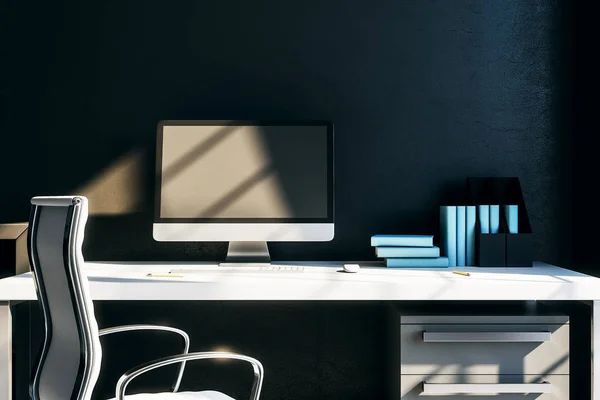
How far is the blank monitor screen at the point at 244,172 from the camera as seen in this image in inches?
107

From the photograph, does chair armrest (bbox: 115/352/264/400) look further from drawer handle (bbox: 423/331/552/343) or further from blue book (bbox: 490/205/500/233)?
blue book (bbox: 490/205/500/233)

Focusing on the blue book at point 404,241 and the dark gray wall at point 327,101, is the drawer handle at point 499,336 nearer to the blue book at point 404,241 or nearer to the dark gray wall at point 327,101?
the blue book at point 404,241

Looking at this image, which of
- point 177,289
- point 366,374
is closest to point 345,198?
point 366,374

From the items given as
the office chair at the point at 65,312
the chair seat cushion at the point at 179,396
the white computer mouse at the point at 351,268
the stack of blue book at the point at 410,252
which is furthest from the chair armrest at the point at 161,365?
the stack of blue book at the point at 410,252

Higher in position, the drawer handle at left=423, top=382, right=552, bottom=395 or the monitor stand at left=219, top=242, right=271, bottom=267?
the monitor stand at left=219, top=242, right=271, bottom=267

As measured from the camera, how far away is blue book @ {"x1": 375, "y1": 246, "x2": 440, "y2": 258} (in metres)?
2.69

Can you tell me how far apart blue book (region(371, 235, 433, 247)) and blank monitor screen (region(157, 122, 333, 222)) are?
0.25 metres

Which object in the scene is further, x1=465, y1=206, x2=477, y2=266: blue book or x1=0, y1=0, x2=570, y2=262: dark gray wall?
x1=0, y1=0, x2=570, y2=262: dark gray wall

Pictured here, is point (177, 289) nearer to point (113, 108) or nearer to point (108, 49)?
point (113, 108)

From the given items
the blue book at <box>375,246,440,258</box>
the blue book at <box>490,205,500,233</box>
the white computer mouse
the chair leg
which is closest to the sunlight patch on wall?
the chair leg

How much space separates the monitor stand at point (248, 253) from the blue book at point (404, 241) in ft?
1.66

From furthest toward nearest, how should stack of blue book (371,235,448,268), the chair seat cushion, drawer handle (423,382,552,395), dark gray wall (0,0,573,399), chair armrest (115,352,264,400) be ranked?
dark gray wall (0,0,573,399) < stack of blue book (371,235,448,268) < drawer handle (423,382,552,395) < the chair seat cushion < chair armrest (115,352,264,400)

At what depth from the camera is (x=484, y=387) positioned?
2279 mm

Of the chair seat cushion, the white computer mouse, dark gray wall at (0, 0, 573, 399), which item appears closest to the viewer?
the chair seat cushion
